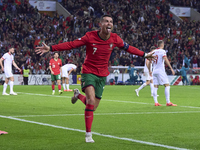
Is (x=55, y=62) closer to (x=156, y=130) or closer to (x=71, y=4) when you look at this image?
(x=156, y=130)

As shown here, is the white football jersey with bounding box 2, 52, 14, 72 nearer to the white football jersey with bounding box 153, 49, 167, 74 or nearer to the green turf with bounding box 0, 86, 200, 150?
the white football jersey with bounding box 153, 49, 167, 74

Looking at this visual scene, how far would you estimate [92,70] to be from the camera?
7.41 metres

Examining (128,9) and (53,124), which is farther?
(128,9)

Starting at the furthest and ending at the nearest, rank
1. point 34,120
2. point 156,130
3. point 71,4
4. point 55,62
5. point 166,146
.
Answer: point 71,4 < point 55,62 < point 34,120 < point 156,130 < point 166,146

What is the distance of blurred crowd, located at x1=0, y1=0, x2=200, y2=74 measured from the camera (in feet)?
123

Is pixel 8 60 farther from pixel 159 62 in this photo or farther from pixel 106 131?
pixel 106 131

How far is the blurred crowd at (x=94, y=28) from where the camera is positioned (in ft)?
123

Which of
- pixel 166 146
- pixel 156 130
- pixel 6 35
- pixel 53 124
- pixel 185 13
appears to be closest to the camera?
pixel 166 146

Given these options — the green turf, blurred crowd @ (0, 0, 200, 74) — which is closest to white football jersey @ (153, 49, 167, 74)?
the green turf

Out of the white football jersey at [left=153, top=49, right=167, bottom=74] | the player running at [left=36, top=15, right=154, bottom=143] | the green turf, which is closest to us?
the green turf

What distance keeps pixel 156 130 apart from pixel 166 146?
1831 millimetres

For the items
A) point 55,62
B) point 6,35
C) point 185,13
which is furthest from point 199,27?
point 55,62

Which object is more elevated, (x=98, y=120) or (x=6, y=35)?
(x=6, y=35)

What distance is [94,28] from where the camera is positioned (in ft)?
135
